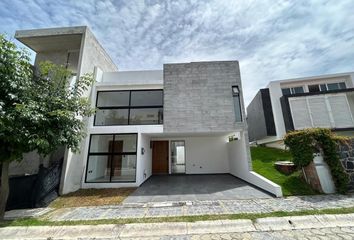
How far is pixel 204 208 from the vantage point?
440cm

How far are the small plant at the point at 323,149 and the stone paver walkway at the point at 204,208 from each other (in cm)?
66

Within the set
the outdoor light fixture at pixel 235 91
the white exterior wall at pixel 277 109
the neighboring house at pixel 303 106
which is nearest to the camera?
the outdoor light fixture at pixel 235 91

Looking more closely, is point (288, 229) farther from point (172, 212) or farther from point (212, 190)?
point (212, 190)

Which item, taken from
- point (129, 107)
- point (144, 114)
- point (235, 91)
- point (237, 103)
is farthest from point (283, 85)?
point (129, 107)

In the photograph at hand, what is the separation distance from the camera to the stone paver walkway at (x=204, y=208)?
409 cm

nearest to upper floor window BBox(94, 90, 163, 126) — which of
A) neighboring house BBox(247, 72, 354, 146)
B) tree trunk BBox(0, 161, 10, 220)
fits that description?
tree trunk BBox(0, 161, 10, 220)

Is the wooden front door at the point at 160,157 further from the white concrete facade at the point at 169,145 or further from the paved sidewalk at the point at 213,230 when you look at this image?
the paved sidewalk at the point at 213,230

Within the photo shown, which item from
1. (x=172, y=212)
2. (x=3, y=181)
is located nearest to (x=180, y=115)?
(x=172, y=212)

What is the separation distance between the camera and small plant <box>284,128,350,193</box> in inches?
205

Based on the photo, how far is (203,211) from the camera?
4180mm

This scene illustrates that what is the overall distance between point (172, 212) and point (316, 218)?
347 cm

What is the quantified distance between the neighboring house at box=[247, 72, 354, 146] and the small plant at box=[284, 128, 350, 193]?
5463 mm

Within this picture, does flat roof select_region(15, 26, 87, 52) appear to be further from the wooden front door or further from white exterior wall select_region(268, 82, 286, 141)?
white exterior wall select_region(268, 82, 286, 141)

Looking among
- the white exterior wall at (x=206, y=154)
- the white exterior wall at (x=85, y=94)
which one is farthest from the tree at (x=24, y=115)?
the white exterior wall at (x=206, y=154)
